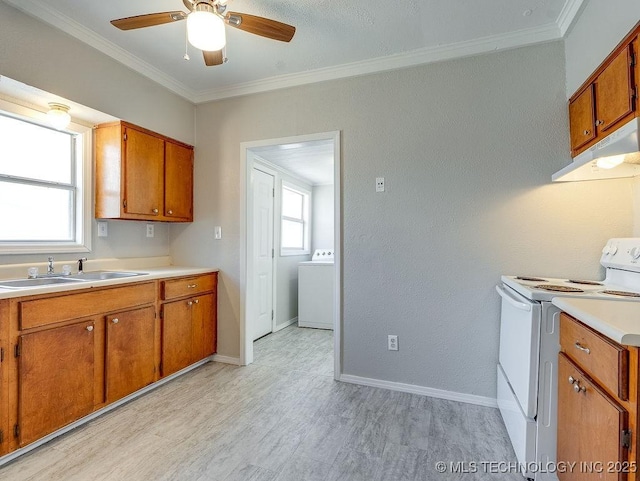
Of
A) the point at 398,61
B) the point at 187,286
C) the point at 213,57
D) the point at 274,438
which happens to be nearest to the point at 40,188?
the point at 187,286

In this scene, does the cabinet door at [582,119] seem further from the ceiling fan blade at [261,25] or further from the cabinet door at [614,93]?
the ceiling fan blade at [261,25]

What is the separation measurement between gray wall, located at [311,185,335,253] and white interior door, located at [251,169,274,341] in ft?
4.93

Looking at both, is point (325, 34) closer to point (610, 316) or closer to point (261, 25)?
point (261, 25)

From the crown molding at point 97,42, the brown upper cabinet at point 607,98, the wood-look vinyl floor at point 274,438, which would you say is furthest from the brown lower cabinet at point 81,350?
the brown upper cabinet at point 607,98

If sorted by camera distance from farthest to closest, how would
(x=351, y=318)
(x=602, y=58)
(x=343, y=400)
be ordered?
1. (x=351, y=318)
2. (x=343, y=400)
3. (x=602, y=58)

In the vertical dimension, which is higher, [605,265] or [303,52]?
[303,52]

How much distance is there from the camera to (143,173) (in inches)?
102

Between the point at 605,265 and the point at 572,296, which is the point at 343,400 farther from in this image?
the point at 605,265

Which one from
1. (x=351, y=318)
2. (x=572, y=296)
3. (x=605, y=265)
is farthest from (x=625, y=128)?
(x=351, y=318)

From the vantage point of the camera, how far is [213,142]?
312 cm

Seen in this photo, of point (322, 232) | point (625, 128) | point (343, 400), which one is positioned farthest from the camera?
point (322, 232)

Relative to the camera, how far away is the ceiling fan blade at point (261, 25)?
166 centimetres

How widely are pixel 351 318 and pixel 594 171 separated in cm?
184

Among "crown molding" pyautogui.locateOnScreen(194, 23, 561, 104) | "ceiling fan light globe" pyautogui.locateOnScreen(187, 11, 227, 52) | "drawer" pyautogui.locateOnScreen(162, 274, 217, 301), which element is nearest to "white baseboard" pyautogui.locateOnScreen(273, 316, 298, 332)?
"drawer" pyautogui.locateOnScreen(162, 274, 217, 301)
